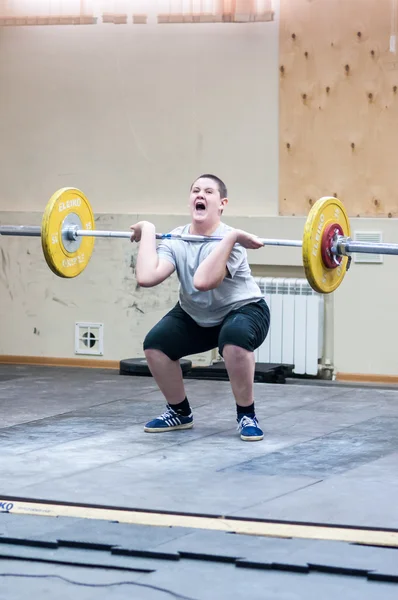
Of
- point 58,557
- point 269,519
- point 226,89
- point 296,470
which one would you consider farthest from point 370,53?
point 58,557

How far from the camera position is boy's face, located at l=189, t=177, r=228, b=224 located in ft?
15.8

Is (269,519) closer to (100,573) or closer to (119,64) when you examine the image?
(100,573)

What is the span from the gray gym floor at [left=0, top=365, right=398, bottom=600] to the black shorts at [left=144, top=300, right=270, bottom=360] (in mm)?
377

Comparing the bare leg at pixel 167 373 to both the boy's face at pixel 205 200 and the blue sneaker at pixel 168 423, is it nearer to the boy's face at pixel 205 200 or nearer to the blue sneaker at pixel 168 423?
the blue sneaker at pixel 168 423

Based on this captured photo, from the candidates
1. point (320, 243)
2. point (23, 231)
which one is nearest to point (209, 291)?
point (320, 243)

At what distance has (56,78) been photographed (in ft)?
23.9

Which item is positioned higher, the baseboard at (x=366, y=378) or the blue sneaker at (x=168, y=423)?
the blue sneaker at (x=168, y=423)

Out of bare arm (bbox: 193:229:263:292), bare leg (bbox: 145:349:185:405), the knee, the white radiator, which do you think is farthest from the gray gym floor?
bare arm (bbox: 193:229:263:292)

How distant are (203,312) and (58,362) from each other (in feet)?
8.86

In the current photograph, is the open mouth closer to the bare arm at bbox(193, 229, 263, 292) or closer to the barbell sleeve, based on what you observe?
the bare arm at bbox(193, 229, 263, 292)

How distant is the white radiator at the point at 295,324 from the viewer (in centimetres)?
675

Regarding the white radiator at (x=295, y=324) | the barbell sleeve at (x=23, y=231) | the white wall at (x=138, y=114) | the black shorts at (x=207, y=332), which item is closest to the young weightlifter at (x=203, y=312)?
the black shorts at (x=207, y=332)

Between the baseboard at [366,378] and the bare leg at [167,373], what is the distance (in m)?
2.03

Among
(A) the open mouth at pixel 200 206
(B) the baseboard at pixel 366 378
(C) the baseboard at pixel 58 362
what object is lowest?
(C) the baseboard at pixel 58 362
